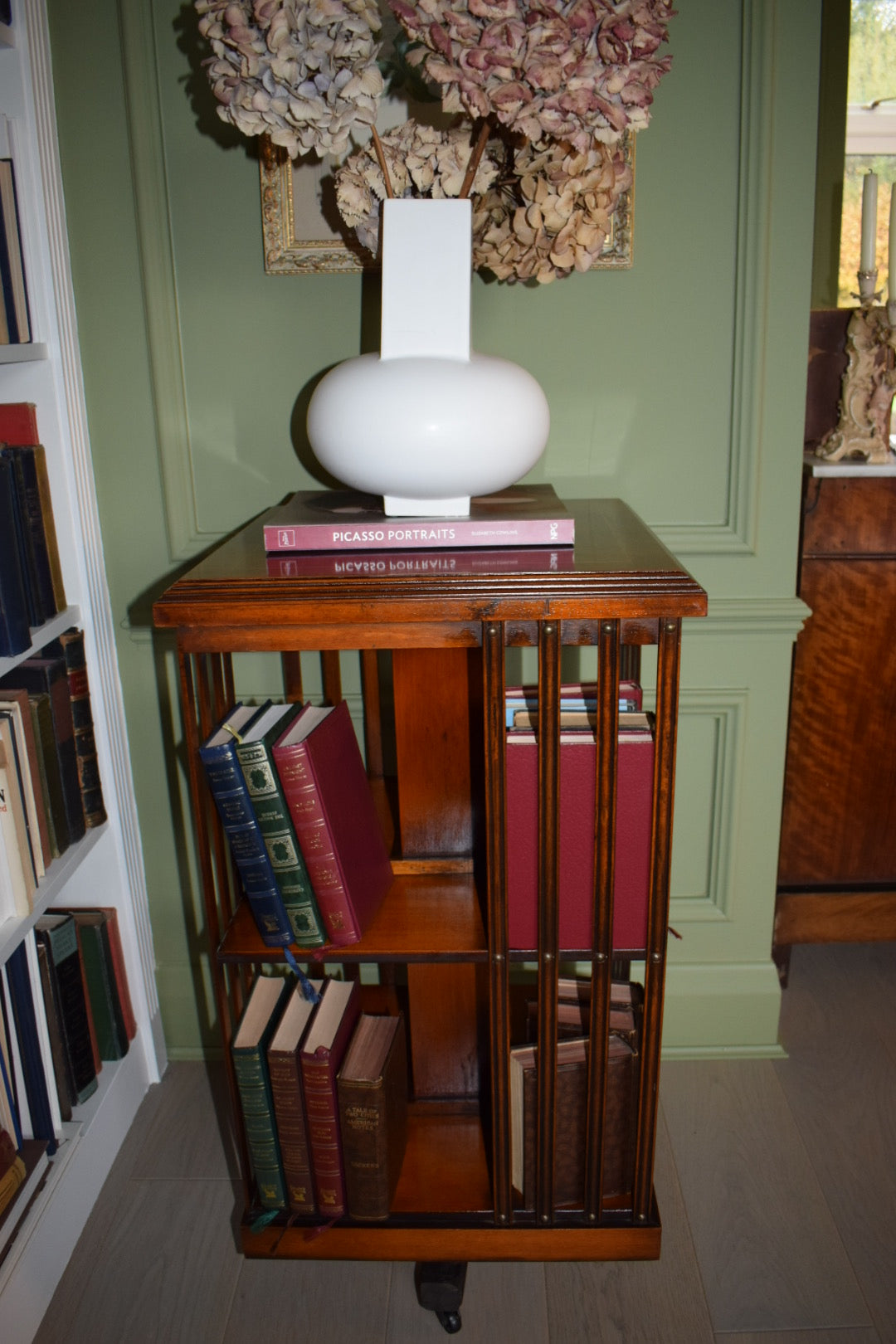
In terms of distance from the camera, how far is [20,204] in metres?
1.46

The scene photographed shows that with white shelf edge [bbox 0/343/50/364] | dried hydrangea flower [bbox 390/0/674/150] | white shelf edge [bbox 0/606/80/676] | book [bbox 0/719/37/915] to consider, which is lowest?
book [bbox 0/719/37/915]

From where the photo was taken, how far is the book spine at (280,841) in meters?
1.19

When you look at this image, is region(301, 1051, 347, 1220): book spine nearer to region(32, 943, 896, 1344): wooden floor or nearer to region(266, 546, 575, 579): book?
region(32, 943, 896, 1344): wooden floor

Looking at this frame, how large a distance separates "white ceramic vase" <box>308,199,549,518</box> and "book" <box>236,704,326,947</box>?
0.33 m

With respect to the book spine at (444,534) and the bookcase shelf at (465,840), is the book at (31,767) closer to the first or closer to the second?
the bookcase shelf at (465,840)

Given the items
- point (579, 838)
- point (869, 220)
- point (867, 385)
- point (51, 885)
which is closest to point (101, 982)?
point (51, 885)

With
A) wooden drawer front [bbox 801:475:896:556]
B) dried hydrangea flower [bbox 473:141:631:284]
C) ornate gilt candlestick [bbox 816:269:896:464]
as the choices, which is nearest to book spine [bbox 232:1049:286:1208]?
dried hydrangea flower [bbox 473:141:631:284]

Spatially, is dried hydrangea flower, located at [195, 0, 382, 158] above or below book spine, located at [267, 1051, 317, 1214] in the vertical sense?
above

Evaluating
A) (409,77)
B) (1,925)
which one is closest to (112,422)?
(409,77)

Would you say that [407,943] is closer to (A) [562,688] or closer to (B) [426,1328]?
(A) [562,688]

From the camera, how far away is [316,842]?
123 cm

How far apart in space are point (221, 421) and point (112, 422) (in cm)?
18

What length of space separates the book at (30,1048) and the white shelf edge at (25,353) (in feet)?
2.72

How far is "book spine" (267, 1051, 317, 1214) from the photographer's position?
134 cm
